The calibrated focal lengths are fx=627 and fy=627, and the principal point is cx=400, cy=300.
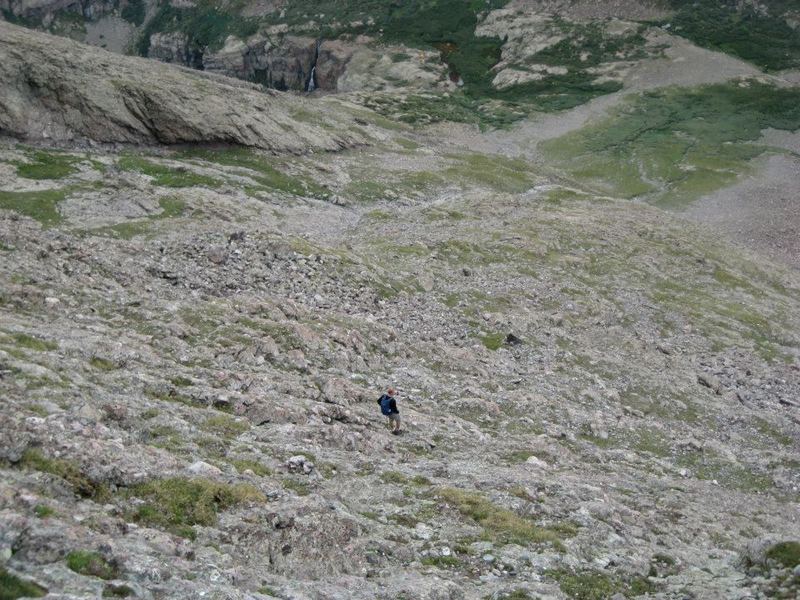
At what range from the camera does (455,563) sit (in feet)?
50.6

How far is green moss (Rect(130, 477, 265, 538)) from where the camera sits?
13.7 meters

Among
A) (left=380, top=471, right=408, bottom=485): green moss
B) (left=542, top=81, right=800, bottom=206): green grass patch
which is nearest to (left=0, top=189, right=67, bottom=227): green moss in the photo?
(left=380, top=471, right=408, bottom=485): green moss

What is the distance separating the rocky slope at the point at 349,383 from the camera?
14.2 meters

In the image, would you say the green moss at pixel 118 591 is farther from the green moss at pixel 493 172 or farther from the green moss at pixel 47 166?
the green moss at pixel 493 172

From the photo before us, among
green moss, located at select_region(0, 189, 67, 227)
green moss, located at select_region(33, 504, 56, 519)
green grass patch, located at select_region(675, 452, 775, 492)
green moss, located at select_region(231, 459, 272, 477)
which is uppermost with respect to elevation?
green moss, located at select_region(33, 504, 56, 519)

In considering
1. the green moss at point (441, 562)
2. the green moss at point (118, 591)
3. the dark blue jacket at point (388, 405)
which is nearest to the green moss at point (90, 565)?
the green moss at point (118, 591)

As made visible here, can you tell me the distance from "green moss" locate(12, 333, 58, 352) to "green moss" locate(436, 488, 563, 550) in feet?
44.6

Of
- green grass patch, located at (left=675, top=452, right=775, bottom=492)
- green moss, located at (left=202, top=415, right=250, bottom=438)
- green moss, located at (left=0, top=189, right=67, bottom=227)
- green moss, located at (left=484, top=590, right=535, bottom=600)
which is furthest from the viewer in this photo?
green moss, located at (left=0, top=189, right=67, bottom=227)

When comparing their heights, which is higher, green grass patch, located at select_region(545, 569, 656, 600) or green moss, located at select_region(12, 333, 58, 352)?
green moss, located at select_region(12, 333, 58, 352)

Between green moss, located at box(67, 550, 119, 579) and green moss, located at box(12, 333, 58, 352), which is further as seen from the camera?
green moss, located at box(12, 333, 58, 352)

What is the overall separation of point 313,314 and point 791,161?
5176 inches

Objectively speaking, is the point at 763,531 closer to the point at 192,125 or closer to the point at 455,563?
the point at 455,563

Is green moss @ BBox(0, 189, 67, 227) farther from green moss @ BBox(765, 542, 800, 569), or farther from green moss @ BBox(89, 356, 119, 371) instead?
green moss @ BBox(765, 542, 800, 569)

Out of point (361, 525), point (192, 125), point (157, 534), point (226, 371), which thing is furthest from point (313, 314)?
point (192, 125)
